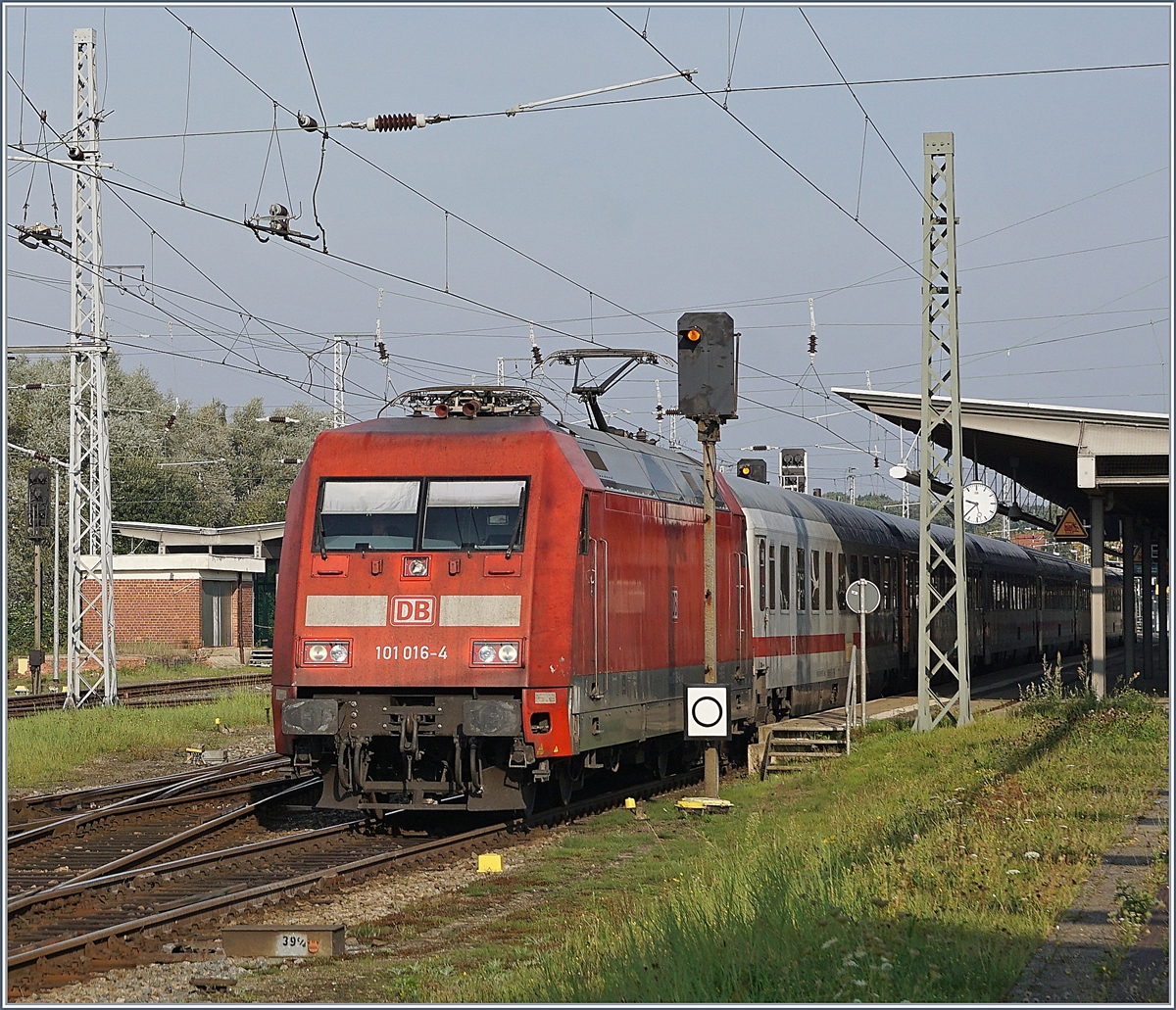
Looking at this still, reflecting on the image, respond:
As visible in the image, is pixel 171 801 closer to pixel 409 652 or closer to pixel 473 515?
pixel 409 652

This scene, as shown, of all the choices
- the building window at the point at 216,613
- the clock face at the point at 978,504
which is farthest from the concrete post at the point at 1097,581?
the building window at the point at 216,613

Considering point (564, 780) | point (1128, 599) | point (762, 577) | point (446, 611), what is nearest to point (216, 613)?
point (1128, 599)

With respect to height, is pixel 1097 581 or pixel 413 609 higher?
pixel 1097 581

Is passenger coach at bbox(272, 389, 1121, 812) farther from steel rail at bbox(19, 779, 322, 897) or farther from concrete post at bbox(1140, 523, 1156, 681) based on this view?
concrete post at bbox(1140, 523, 1156, 681)

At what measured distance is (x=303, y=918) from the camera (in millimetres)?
10633

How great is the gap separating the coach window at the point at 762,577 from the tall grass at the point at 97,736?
31.7 feet

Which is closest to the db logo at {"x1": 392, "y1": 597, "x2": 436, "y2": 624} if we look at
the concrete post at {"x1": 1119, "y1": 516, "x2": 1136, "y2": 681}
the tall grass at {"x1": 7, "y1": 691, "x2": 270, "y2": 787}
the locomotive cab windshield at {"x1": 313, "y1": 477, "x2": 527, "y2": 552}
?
the locomotive cab windshield at {"x1": 313, "y1": 477, "x2": 527, "y2": 552}

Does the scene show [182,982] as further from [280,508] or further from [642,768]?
[280,508]

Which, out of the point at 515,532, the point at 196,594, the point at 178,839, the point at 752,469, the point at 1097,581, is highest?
the point at 752,469

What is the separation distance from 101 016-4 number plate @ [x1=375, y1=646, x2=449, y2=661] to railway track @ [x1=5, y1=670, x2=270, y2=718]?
50.6 feet

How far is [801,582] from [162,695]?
17530mm

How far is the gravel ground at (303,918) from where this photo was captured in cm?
863

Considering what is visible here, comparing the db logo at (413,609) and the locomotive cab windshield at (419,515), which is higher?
the locomotive cab windshield at (419,515)

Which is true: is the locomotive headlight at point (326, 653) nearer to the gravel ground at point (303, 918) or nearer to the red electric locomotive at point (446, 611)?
the red electric locomotive at point (446, 611)
